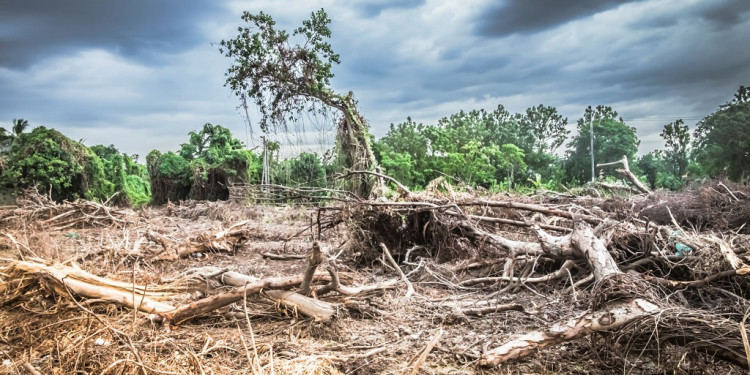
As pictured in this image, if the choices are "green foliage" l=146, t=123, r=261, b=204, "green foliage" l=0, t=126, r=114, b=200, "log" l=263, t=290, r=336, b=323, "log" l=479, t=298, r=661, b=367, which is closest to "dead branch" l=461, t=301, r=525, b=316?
"log" l=479, t=298, r=661, b=367

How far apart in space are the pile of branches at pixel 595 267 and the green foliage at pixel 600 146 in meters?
29.3

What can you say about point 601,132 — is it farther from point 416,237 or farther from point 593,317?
point 593,317

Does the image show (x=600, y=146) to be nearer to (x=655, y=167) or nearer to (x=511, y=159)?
(x=655, y=167)

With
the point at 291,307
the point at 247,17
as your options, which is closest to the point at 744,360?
the point at 291,307

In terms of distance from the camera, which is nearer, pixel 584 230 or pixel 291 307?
pixel 291 307

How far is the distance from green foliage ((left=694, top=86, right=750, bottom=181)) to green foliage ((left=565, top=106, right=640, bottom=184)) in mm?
11790

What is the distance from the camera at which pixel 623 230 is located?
17.2ft

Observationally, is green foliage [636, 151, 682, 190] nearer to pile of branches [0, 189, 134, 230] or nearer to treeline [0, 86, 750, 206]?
treeline [0, 86, 750, 206]

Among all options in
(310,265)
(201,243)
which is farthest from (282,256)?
(310,265)

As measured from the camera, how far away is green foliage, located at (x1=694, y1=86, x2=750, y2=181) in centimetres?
2089

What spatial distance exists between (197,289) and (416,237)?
10.7 feet

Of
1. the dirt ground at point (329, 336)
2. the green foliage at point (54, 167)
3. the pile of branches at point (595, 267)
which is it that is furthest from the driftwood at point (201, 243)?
the green foliage at point (54, 167)

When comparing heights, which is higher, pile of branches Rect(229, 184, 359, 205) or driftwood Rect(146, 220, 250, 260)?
pile of branches Rect(229, 184, 359, 205)

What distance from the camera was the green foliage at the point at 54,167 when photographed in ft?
63.6
